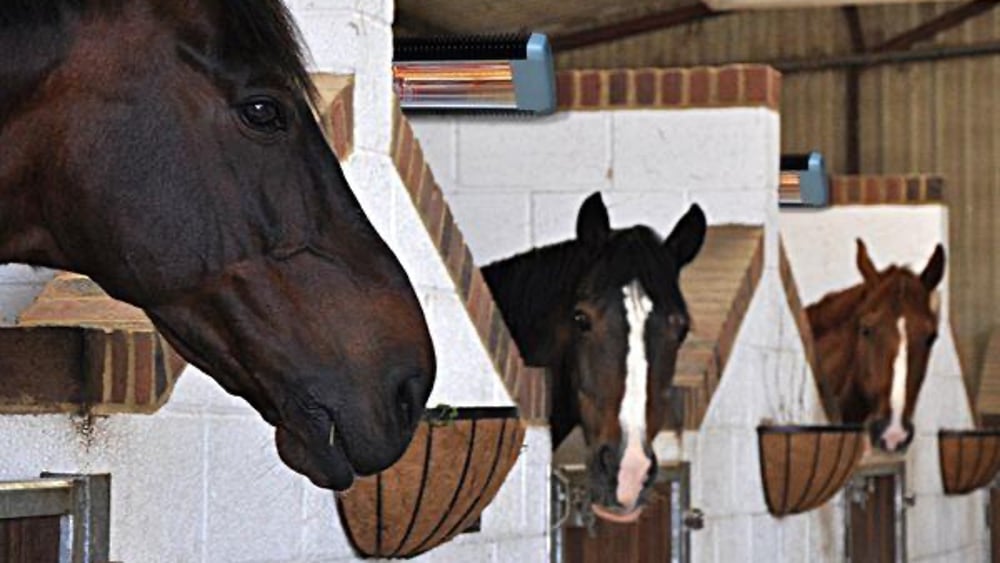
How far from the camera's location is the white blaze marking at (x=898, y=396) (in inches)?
270

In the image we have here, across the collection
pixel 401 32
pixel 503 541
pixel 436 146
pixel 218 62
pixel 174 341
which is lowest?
pixel 503 541

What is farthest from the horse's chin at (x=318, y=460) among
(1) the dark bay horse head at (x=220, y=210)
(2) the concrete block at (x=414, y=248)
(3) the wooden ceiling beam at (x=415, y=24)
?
(3) the wooden ceiling beam at (x=415, y=24)

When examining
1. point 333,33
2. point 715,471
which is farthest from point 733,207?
point 333,33

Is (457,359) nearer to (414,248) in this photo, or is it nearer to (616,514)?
(414,248)

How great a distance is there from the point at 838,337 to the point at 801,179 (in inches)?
25.8

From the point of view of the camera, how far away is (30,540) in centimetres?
220

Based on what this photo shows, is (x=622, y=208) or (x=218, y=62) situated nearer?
(x=218, y=62)

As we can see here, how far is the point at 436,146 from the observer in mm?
A: 4898

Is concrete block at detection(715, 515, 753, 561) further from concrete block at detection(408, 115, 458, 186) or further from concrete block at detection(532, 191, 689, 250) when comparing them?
concrete block at detection(408, 115, 458, 186)

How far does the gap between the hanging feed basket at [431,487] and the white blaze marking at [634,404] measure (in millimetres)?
1111

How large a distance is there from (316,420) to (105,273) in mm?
193

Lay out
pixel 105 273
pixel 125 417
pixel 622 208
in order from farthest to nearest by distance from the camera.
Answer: pixel 622 208, pixel 125 417, pixel 105 273

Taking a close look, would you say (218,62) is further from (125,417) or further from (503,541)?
(503,541)

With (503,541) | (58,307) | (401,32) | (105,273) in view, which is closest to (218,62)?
(105,273)
